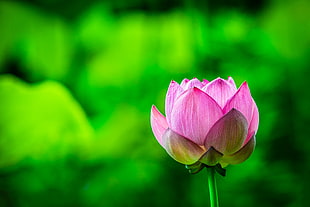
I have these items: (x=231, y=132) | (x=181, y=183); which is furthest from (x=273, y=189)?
(x=231, y=132)

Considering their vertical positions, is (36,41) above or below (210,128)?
above

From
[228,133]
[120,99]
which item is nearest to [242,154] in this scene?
[228,133]

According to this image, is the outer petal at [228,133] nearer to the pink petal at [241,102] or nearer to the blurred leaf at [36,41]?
the pink petal at [241,102]

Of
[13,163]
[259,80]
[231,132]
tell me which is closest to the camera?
[231,132]

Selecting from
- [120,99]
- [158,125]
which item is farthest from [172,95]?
[120,99]

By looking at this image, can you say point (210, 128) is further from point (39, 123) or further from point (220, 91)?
point (39, 123)

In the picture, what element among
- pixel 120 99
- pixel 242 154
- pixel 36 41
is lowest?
pixel 242 154

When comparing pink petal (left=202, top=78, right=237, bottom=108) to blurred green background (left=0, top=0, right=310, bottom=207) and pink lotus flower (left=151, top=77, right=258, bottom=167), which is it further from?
blurred green background (left=0, top=0, right=310, bottom=207)

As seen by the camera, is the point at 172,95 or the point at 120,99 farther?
the point at 120,99

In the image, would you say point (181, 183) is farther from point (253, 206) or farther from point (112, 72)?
point (112, 72)
